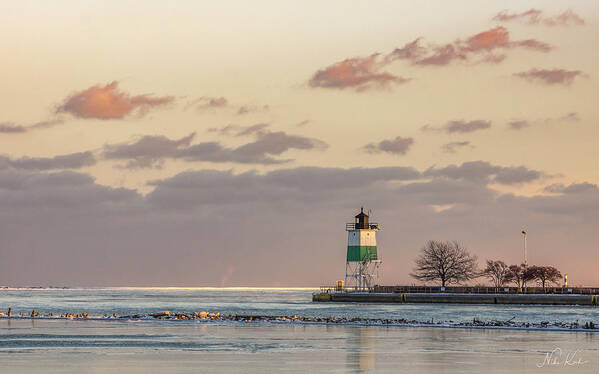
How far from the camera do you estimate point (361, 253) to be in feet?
447

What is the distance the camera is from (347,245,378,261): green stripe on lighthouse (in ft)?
447

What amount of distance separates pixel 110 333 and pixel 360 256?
8508 centimetres

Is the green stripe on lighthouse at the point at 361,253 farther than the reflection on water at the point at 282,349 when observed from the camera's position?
Yes

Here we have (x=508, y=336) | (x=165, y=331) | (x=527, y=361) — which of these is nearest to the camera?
(x=527, y=361)

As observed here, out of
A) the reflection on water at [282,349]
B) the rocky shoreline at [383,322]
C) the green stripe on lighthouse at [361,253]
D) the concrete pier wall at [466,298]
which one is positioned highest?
the green stripe on lighthouse at [361,253]

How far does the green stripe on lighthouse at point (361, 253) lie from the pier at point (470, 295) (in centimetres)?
532

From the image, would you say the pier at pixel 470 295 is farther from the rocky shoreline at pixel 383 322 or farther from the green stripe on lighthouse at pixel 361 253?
the rocky shoreline at pixel 383 322

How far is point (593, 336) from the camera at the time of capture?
168 feet

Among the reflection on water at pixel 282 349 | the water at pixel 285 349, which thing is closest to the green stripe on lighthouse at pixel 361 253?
the water at pixel 285 349

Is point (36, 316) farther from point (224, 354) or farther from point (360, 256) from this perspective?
point (360, 256)

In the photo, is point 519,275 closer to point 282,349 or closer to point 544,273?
point 544,273

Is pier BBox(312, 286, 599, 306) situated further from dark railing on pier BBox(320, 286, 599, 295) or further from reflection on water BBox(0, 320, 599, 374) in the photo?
reflection on water BBox(0, 320, 599, 374)

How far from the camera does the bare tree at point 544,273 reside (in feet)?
539

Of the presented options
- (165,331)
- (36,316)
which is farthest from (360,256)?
(165,331)
